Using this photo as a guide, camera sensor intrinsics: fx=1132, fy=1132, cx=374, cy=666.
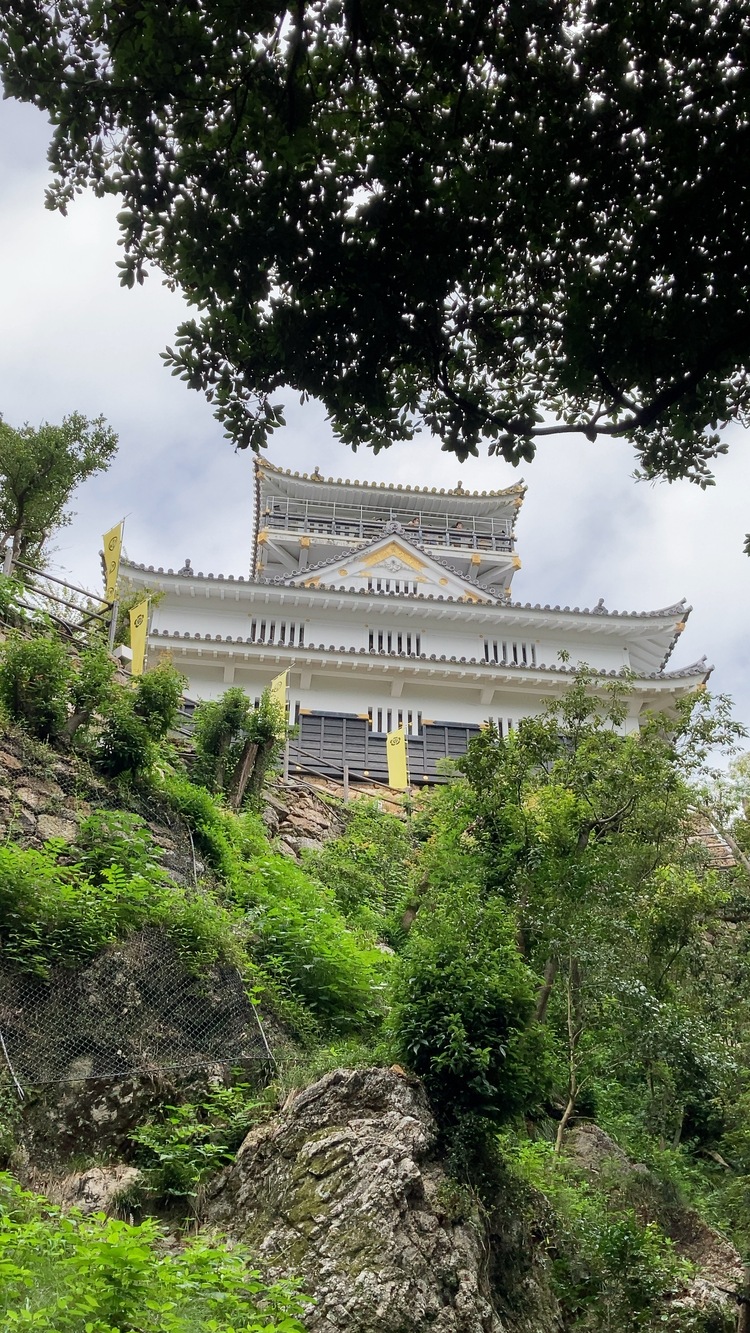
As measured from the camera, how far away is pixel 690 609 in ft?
89.9

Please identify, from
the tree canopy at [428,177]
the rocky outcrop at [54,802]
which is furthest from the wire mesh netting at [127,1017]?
the tree canopy at [428,177]

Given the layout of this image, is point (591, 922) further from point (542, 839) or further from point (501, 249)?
point (501, 249)

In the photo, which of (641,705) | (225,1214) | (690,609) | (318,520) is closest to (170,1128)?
(225,1214)

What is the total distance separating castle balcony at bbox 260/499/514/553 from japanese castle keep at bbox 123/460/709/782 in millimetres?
3144

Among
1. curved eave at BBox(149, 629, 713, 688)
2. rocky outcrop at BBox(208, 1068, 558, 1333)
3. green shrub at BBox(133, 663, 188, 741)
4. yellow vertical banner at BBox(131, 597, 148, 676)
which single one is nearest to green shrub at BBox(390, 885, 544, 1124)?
rocky outcrop at BBox(208, 1068, 558, 1333)

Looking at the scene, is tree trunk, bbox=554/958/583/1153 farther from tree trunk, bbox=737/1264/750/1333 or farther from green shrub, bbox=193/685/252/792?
green shrub, bbox=193/685/252/792

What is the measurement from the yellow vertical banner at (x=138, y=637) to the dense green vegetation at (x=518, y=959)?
2.91m

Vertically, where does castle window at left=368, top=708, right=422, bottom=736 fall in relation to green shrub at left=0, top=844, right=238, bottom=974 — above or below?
above

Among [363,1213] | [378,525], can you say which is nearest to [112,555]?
[363,1213]

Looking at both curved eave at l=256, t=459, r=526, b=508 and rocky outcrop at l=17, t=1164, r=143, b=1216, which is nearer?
rocky outcrop at l=17, t=1164, r=143, b=1216

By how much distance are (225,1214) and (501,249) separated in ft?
21.2

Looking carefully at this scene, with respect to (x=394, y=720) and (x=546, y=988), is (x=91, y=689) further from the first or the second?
(x=394, y=720)

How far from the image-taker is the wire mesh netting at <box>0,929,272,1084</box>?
8.63m

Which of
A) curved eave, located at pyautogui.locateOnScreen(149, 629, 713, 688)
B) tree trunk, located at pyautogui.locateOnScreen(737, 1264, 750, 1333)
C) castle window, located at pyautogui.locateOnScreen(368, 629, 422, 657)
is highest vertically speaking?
castle window, located at pyautogui.locateOnScreen(368, 629, 422, 657)
